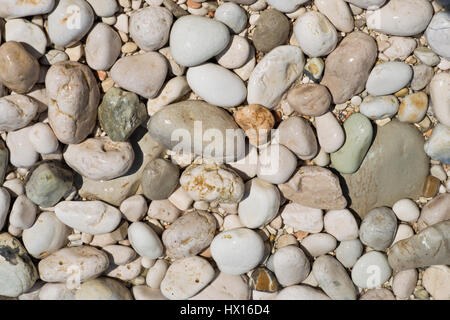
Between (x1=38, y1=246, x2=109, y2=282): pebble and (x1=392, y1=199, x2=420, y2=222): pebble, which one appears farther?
(x1=392, y1=199, x2=420, y2=222): pebble

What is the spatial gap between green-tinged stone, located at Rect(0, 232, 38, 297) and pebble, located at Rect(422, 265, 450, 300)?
170 centimetres

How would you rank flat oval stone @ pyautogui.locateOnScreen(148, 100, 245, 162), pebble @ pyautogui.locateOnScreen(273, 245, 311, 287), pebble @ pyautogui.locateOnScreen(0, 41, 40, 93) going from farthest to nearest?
1. pebble @ pyautogui.locateOnScreen(273, 245, 311, 287)
2. flat oval stone @ pyautogui.locateOnScreen(148, 100, 245, 162)
3. pebble @ pyautogui.locateOnScreen(0, 41, 40, 93)

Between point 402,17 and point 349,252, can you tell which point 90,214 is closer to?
point 349,252

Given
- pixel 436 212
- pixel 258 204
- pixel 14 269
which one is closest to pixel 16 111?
pixel 14 269

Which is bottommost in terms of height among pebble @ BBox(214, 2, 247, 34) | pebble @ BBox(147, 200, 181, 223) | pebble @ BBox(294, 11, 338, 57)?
pebble @ BBox(147, 200, 181, 223)

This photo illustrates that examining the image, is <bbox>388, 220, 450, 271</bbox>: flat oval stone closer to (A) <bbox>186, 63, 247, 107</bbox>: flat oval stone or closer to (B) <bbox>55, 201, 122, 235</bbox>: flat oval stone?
(A) <bbox>186, 63, 247, 107</bbox>: flat oval stone

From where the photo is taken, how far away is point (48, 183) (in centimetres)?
171

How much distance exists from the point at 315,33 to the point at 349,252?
37.5 inches

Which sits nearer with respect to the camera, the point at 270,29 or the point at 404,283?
the point at 270,29

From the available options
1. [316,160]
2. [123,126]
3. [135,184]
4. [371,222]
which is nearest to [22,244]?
[135,184]

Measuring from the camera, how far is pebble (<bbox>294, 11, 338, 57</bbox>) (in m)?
1.74

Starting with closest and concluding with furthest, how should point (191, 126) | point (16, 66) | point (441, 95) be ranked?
point (16, 66), point (191, 126), point (441, 95)

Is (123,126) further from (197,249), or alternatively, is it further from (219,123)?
(197,249)

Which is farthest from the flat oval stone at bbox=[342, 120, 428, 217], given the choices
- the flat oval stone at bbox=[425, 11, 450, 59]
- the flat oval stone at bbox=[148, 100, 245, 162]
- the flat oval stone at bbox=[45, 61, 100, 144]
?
the flat oval stone at bbox=[45, 61, 100, 144]
